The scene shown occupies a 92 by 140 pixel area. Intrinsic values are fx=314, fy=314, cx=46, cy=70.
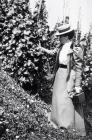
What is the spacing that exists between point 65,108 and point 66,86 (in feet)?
1.58

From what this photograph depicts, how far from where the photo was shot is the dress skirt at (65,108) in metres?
6.85

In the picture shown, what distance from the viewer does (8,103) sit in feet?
27.9

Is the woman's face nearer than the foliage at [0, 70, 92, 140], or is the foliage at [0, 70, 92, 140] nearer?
the foliage at [0, 70, 92, 140]

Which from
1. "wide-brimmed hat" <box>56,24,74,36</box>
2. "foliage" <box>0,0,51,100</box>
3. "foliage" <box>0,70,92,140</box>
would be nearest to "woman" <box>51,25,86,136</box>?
"wide-brimmed hat" <box>56,24,74,36</box>

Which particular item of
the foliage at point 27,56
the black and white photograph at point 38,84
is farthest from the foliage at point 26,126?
the foliage at point 27,56

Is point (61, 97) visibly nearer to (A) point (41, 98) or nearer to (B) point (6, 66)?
(A) point (41, 98)

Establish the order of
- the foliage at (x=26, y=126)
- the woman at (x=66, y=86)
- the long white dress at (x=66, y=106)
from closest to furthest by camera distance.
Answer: the foliage at (x=26, y=126)
the woman at (x=66, y=86)
the long white dress at (x=66, y=106)

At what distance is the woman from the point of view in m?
6.61

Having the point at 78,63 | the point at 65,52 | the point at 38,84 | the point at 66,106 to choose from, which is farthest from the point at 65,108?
the point at 38,84

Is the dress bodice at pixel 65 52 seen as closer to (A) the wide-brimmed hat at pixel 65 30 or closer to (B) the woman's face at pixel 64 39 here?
(B) the woman's face at pixel 64 39

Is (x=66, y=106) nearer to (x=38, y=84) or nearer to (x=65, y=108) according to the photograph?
(x=65, y=108)

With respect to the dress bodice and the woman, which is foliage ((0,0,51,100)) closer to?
the woman

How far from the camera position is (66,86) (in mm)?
6859

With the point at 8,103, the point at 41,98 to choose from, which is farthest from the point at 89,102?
the point at 8,103
